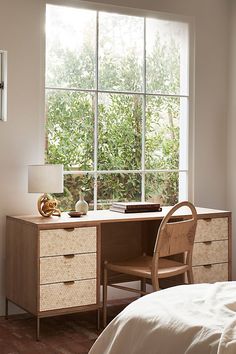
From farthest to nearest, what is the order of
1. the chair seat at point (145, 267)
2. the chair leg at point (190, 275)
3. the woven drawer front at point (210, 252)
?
1. the woven drawer front at point (210, 252)
2. the chair leg at point (190, 275)
3. the chair seat at point (145, 267)

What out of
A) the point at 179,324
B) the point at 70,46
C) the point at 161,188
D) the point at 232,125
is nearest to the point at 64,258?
the point at 179,324

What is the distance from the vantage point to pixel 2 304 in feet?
14.8

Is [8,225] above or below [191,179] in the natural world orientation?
below

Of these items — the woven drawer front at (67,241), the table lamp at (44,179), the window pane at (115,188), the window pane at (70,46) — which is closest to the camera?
the woven drawer front at (67,241)

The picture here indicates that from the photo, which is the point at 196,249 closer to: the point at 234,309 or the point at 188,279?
the point at 188,279

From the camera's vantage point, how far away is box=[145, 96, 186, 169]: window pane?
20.9 feet

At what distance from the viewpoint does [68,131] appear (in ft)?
20.9

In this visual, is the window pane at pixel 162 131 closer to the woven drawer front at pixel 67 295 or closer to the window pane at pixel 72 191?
the window pane at pixel 72 191

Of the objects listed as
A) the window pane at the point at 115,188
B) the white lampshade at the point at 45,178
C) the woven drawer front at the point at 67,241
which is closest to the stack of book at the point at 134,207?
the woven drawer front at the point at 67,241

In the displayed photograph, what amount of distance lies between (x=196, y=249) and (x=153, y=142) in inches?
76.8

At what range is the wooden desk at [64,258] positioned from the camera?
401 centimetres

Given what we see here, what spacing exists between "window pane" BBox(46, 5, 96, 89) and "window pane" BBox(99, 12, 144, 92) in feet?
0.44

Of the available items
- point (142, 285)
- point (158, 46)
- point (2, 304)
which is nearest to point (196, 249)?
point (142, 285)

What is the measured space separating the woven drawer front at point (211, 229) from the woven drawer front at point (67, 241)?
0.86 metres
